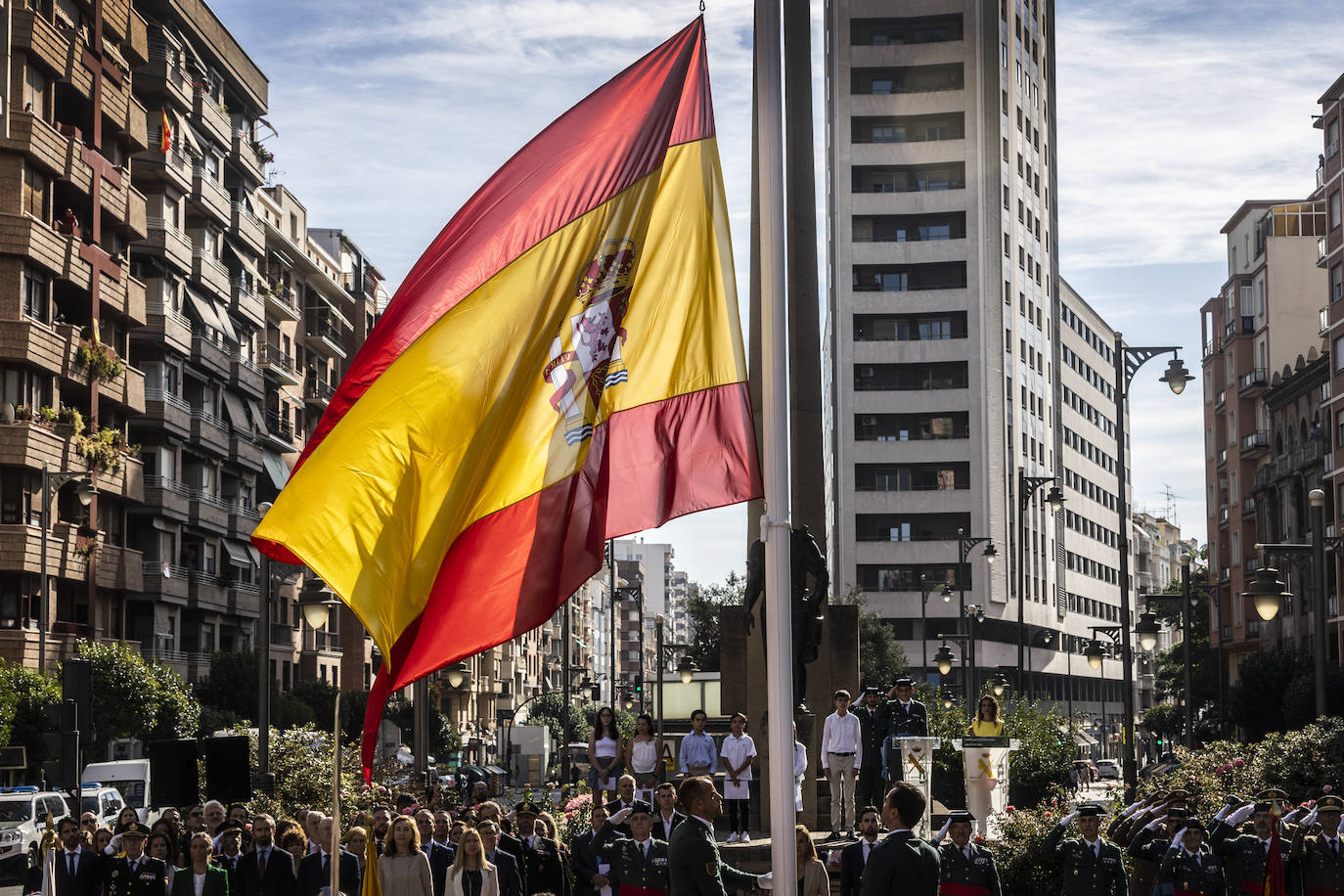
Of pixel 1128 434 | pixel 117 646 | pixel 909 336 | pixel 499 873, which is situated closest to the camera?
pixel 499 873

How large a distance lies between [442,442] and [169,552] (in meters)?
56.6

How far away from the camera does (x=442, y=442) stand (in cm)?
808

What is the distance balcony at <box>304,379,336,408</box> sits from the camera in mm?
85319

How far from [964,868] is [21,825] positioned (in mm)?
21855

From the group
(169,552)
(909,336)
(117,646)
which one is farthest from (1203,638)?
(117,646)

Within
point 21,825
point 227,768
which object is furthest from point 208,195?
point 227,768

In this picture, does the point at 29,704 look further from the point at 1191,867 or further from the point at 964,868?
the point at 964,868

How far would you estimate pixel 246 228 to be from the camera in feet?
238

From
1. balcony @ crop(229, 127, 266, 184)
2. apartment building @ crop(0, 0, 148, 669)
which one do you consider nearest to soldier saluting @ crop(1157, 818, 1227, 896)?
apartment building @ crop(0, 0, 148, 669)

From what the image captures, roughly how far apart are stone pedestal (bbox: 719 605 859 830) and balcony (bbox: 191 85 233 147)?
4640cm

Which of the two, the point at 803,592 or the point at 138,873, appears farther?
the point at 803,592

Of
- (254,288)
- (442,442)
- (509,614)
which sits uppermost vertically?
(254,288)

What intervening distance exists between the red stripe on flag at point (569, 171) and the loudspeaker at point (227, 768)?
1266cm

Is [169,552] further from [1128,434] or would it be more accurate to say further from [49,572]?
[1128,434]
